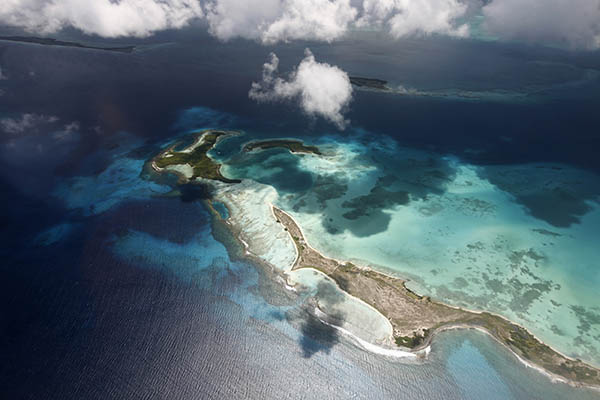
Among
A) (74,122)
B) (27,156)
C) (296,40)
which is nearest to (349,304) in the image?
(27,156)

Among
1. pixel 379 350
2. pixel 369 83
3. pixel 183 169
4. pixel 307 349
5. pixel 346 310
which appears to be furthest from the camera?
pixel 369 83

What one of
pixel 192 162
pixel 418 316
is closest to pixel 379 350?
pixel 418 316

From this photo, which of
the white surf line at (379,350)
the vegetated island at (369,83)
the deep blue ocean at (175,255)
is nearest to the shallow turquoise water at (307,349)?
the deep blue ocean at (175,255)

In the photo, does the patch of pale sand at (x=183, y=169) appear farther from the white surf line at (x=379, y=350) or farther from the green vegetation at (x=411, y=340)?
the green vegetation at (x=411, y=340)

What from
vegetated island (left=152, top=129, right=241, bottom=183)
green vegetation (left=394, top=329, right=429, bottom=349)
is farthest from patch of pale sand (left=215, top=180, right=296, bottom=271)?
green vegetation (left=394, top=329, right=429, bottom=349)

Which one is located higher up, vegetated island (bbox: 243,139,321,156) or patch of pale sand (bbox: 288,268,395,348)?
vegetated island (bbox: 243,139,321,156)

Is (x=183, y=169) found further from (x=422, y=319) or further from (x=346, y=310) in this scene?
(x=422, y=319)

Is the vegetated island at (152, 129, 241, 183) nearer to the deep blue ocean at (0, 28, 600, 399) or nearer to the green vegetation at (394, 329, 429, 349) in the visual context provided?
the deep blue ocean at (0, 28, 600, 399)

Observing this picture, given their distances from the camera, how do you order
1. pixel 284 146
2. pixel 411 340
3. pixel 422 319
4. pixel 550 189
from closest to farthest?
pixel 411 340 < pixel 422 319 < pixel 550 189 < pixel 284 146
